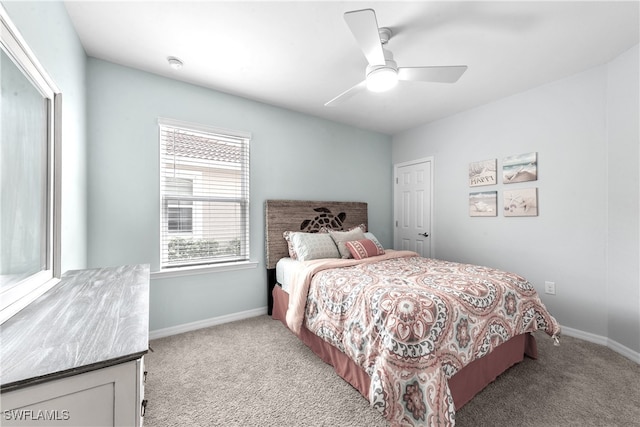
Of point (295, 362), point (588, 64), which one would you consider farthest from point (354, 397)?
point (588, 64)

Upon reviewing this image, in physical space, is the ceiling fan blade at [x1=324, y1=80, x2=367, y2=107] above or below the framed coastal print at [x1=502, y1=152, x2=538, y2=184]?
above

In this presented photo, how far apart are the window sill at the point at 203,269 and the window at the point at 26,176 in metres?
1.16

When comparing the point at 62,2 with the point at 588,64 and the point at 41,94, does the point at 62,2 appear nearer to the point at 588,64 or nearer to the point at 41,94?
the point at 41,94

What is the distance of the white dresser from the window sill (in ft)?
5.40

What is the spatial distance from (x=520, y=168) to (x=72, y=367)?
3794mm

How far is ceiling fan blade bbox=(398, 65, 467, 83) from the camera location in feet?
6.23

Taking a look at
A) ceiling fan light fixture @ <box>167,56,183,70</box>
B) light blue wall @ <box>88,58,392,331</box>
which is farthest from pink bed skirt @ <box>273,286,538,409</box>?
ceiling fan light fixture @ <box>167,56,183,70</box>

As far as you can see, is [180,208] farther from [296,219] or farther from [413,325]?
[413,325]

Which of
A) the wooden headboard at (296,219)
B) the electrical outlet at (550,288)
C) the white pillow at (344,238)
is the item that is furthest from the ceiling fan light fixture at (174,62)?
the electrical outlet at (550,288)

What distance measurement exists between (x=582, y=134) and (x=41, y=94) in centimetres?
420

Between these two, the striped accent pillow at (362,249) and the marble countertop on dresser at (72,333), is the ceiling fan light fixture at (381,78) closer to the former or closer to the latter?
the striped accent pillow at (362,249)

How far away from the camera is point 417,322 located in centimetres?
144

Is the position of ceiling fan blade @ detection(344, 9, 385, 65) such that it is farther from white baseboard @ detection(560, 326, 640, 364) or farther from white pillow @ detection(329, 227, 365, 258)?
white baseboard @ detection(560, 326, 640, 364)

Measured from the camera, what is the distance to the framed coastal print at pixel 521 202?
9.44 feet
